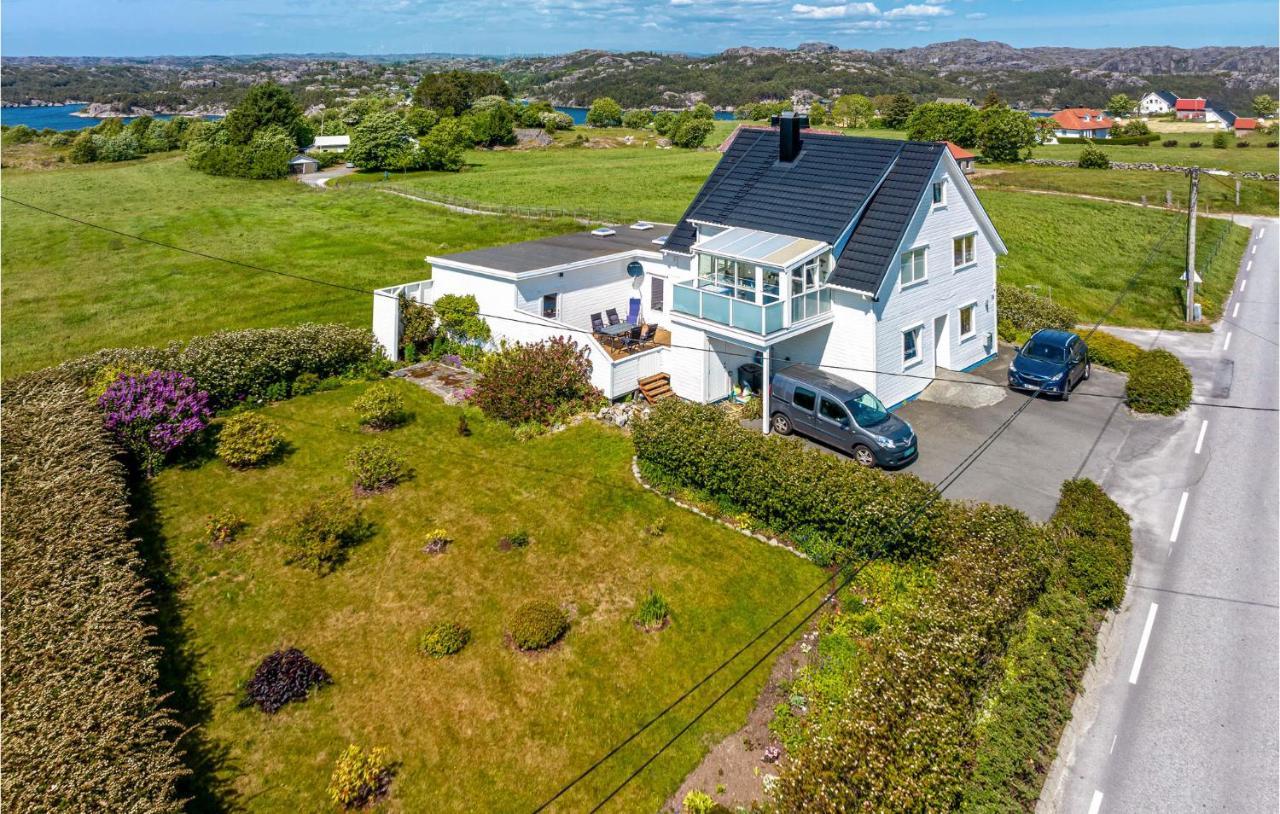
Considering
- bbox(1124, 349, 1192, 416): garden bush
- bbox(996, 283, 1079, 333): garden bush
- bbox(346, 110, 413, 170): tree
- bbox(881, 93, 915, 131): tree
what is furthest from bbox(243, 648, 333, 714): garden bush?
bbox(881, 93, 915, 131): tree

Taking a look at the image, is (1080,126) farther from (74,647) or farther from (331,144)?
(74,647)

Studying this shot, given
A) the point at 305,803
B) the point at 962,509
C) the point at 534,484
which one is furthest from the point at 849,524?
the point at 305,803

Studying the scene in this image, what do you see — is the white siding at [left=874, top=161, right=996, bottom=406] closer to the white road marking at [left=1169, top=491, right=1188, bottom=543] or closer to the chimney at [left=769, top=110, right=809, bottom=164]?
the chimney at [left=769, top=110, right=809, bottom=164]

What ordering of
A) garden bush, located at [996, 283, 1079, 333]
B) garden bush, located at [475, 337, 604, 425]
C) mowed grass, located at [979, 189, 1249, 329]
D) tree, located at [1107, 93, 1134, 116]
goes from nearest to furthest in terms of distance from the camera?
garden bush, located at [475, 337, 604, 425]
garden bush, located at [996, 283, 1079, 333]
mowed grass, located at [979, 189, 1249, 329]
tree, located at [1107, 93, 1134, 116]

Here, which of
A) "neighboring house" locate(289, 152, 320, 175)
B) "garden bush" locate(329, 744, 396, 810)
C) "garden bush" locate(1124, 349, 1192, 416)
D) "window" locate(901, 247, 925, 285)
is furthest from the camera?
"neighboring house" locate(289, 152, 320, 175)

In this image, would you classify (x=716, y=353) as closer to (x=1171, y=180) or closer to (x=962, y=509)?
(x=962, y=509)

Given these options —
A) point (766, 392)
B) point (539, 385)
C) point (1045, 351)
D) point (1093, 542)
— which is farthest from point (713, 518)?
point (1045, 351)
